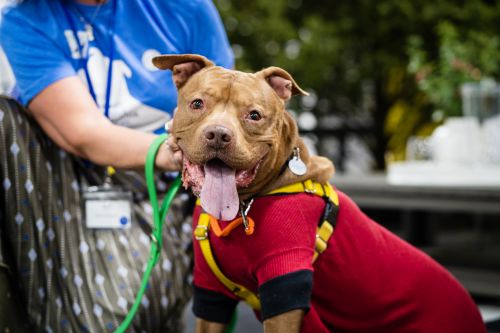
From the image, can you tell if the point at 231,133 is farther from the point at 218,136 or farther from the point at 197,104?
the point at 197,104

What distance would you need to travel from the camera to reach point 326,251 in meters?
1.50

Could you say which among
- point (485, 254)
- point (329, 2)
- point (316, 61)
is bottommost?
point (485, 254)

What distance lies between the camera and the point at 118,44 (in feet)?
5.93

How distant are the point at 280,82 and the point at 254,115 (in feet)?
0.44

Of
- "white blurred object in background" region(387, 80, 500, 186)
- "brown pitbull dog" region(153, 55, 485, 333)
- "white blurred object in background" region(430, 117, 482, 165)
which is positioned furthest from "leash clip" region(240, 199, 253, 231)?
"white blurred object in background" region(430, 117, 482, 165)

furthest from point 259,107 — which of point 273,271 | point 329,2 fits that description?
point 329,2

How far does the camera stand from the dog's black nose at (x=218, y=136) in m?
1.25

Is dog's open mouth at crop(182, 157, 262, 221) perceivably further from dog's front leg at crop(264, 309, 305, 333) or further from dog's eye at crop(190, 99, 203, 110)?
dog's front leg at crop(264, 309, 305, 333)

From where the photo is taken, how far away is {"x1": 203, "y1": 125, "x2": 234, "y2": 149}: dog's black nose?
4.10 ft

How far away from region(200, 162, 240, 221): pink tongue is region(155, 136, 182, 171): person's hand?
155mm

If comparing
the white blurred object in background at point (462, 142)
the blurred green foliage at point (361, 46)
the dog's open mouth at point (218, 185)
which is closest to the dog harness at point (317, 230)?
Answer: the dog's open mouth at point (218, 185)

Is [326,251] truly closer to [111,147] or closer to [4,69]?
[111,147]

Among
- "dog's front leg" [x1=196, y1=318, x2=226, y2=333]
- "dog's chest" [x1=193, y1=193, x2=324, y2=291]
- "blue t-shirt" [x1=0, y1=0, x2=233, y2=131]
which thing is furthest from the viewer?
"blue t-shirt" [x1=0, y1=0, x2=233, y2=131]

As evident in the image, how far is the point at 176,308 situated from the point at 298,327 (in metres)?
0.59
